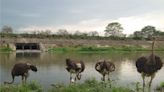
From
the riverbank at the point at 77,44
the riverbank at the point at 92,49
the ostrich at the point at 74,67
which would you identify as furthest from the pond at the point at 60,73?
the riverbank at the point at 77,44

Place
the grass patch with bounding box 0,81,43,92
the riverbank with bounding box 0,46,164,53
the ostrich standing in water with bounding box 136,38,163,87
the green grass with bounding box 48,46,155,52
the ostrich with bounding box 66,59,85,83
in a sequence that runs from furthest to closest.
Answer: the green grass with bounding box 48,46,155,52 < the riverbank with bounding box 0,46,164,53 < the ostrich with bounding box 66,59,85,83 < the ostrich standing in water with bounding box 136,38,163,87 < the grass patch with bounding box 0,81,43,92

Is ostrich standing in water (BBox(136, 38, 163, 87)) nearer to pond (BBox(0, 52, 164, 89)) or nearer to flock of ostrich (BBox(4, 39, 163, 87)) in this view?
flock of ostrich (BBox(4, 39, 163, 87))

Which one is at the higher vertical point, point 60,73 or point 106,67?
point 106,67

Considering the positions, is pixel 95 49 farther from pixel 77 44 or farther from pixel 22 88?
pixel 22 88

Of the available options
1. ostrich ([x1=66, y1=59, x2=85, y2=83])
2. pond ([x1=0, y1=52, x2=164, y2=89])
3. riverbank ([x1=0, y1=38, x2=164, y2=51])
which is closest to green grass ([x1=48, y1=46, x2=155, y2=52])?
riverbank ([x1=0, y1=38, x2=164, y2=51])

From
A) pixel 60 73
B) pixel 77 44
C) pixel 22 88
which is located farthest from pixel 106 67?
pixel 77 44

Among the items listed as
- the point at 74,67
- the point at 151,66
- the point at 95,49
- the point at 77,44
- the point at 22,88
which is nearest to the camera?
the point at 22,88

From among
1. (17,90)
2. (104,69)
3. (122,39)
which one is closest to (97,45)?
(122,39)

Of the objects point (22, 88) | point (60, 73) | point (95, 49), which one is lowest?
point (95, 49)

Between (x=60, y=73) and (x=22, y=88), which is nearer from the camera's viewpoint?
(x=22, y=88)

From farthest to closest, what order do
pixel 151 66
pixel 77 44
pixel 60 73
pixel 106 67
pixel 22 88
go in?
pixel 77 44
pixel 60 73
pixel 106 67
pixel 151 66
pixel 22 88

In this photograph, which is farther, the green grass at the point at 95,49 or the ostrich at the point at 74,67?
the green grass at the point at 95,49

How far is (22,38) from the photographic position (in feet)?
210

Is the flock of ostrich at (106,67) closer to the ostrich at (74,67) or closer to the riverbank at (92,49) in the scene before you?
the ostrich at (74,67)
